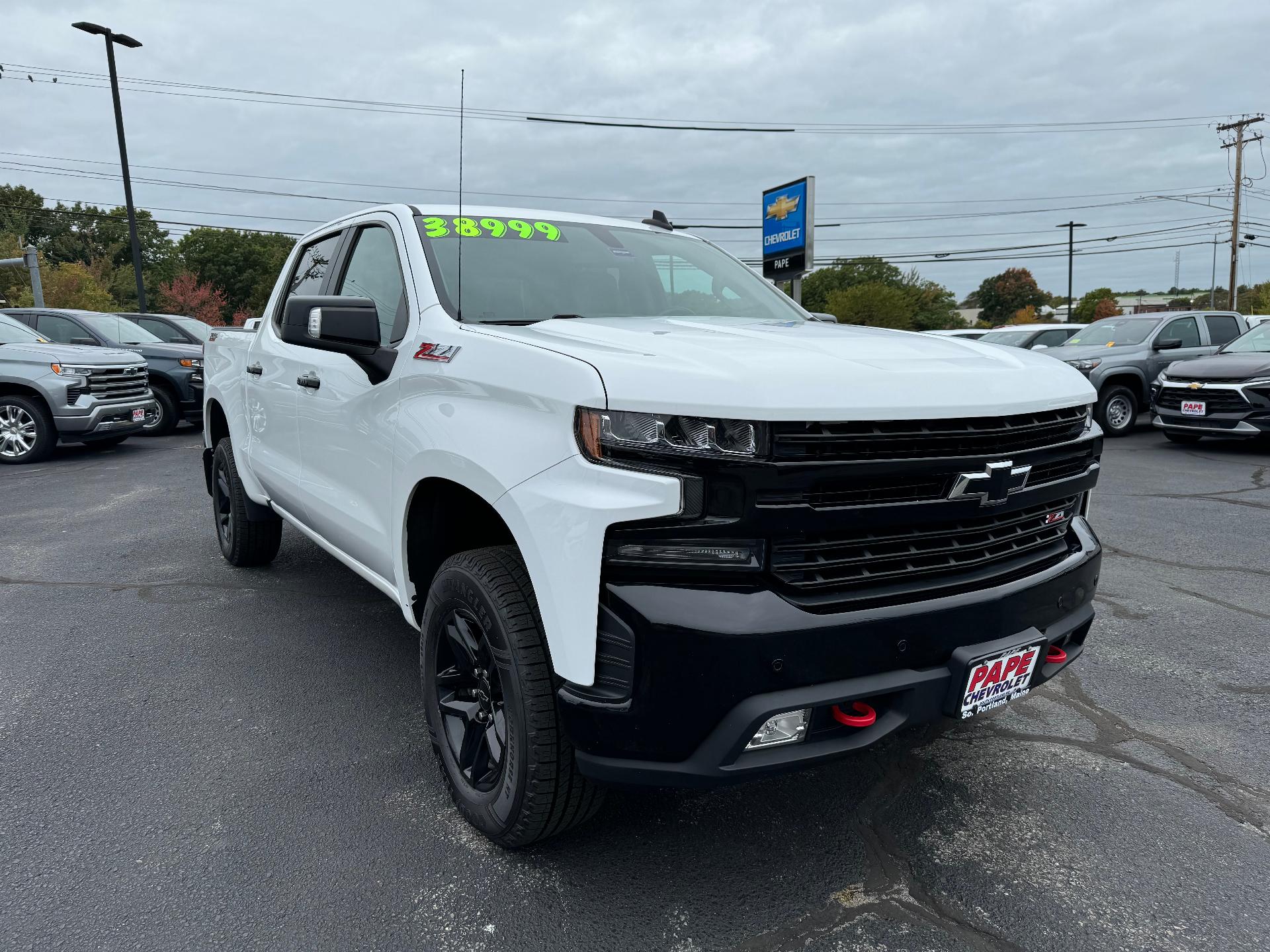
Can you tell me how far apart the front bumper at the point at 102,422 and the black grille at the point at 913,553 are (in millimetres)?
10973

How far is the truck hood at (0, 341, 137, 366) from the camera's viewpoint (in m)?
10.6

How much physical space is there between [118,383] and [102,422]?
0.65m

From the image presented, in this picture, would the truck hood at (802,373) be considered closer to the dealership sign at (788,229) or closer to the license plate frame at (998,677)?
the license plate frame at (998,677)

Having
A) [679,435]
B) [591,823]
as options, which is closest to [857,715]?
[679,435]

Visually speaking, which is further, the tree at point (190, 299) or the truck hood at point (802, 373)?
the tree at point (190, 299)

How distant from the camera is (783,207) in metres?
17.3

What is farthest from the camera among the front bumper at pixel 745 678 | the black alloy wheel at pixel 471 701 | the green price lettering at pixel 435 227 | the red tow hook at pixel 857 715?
the green price lettering at pixel 435 227

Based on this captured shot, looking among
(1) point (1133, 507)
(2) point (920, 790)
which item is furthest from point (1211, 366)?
(2) point (920, 790)

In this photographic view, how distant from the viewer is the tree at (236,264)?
6744 cm

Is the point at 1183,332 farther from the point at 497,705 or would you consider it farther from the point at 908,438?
the point at 497,705

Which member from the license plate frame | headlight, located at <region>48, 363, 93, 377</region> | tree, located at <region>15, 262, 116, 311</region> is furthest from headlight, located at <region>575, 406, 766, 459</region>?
tree, located at <region>15, 262, 116, 311</region>

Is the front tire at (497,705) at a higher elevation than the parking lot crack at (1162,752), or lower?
higher

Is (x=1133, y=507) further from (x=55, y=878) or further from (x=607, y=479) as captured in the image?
(x=55, y=878)

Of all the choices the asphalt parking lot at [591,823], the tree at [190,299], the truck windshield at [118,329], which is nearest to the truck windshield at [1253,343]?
the asphalt parking lot at [591,823]
